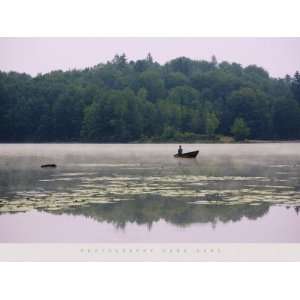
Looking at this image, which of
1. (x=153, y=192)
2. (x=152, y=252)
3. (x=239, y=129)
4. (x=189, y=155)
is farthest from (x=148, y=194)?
(x=189, y=155)

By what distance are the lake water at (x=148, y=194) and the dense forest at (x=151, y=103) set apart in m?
0.47

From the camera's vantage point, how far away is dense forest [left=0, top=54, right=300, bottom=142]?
9.20m

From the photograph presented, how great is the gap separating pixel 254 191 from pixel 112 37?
10.8ft

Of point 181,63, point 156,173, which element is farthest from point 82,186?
point 181,63

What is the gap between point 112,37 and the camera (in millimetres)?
7750

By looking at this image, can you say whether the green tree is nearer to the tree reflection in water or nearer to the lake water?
the lake water

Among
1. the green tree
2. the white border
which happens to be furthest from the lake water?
the green tree

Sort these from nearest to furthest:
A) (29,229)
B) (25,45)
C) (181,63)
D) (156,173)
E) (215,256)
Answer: (215,256) < (29,229) < (25,45) < (181,63) < (156,173)

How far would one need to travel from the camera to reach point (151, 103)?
962cm

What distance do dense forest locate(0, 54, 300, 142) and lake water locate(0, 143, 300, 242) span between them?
1.54 ft

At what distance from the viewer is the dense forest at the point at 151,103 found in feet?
30.2

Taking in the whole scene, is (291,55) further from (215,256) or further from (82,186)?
(82,186)

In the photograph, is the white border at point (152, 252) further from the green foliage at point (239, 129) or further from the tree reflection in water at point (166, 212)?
the green foliage at point (239, 129)

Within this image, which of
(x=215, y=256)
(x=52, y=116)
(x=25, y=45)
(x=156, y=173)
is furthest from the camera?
(x=156, y=173)
